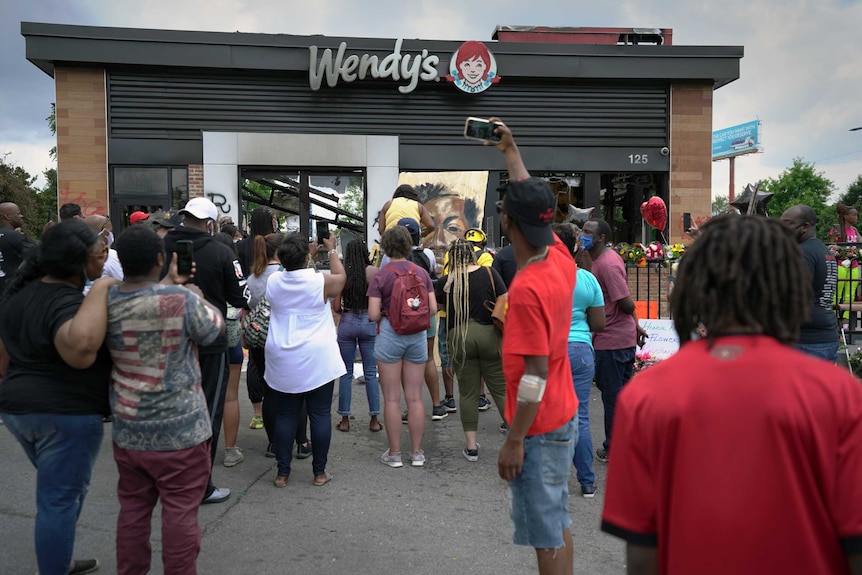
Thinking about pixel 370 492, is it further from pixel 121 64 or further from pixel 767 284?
pixel 121 64

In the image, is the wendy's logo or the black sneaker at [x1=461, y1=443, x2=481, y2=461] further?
the wendy's logo

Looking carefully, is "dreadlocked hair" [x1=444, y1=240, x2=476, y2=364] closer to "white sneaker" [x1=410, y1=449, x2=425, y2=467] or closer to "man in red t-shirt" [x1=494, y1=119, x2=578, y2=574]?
"white sneaker" [x1=410, y1=449, x2=425, y2=467]

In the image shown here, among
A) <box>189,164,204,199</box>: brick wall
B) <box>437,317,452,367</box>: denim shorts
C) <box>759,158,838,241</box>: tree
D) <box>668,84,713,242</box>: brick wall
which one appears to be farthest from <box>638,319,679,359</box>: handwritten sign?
<box>759,158,838,241</box>: tree

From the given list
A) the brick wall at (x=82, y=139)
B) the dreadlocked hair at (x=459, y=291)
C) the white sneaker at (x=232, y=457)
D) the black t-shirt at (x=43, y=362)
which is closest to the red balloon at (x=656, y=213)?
the dreadlocked hair at (x=459, y=291)

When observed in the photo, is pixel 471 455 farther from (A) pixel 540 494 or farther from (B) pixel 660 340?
(B) pixel 660 340

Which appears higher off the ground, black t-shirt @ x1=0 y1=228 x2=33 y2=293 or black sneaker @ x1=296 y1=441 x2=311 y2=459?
black t-shirt @ x1=0 y1=228 x2=33 y2=293

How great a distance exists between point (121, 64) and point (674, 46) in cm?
1214

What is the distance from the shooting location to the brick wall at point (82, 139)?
14180 mm

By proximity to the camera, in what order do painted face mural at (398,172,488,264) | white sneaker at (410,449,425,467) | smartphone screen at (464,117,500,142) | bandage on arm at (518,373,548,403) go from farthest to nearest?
painted face mural at (398,172,488,264) < white sneaker at (410,449,425,467) < smartphone screen at (464,117,500,142) < bandage on arm at (518,373,548,403)

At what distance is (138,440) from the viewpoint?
304 centimetres

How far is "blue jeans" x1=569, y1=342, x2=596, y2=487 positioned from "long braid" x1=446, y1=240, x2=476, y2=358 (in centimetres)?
105

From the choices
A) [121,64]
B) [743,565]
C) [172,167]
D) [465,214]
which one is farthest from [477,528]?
[121,64]

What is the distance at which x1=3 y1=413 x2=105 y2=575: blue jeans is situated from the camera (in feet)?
10.0

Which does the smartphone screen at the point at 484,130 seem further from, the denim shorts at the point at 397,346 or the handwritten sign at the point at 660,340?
the handwritten sign at the point at 660,340
